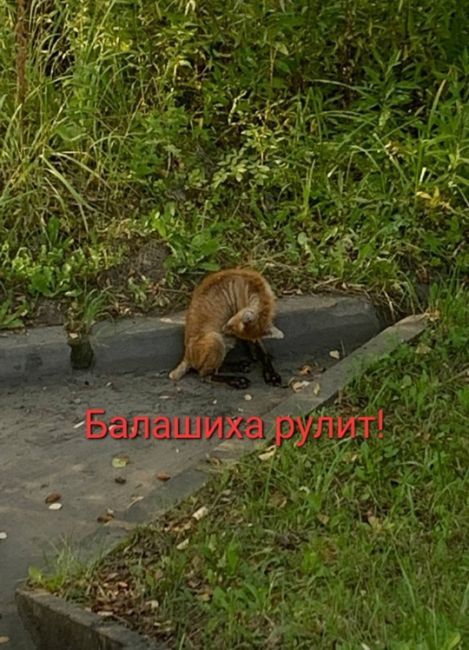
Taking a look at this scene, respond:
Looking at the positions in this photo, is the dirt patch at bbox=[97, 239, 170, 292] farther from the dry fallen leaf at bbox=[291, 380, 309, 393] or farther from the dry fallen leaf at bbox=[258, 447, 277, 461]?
the dry fallen leaf at bbox=[258, 447, 277, 461]

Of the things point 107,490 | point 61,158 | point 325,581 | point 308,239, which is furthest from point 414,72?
point 325,581

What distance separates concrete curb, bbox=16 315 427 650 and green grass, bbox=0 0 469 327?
85cm

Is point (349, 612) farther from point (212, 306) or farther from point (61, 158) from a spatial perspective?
point (61, 158)

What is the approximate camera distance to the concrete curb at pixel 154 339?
17.8ft

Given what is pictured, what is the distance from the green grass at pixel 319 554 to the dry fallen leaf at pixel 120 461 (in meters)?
0.70

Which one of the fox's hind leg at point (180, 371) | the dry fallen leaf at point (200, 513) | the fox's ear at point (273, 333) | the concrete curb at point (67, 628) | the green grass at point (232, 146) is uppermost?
the green grass at point (232, 146)

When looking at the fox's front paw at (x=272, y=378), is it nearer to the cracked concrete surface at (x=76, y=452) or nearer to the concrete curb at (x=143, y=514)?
the cracked concrete surface at (x=76, y=452)

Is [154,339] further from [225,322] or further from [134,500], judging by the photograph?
[134,500]

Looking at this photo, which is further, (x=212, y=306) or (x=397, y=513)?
(x=212, y=306)

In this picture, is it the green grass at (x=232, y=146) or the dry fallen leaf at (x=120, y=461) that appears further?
the green grass at (x=232, y=146)

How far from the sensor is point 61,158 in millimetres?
6258

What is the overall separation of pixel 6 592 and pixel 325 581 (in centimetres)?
110

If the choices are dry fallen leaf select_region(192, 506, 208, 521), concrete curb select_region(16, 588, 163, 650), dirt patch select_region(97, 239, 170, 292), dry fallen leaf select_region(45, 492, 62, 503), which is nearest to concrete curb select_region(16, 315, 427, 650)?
concrete curb select_region(16, 588, 163, 650)

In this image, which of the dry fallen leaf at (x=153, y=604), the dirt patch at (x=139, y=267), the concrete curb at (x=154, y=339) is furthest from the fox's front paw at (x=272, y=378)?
the dry fallen leaf at (x=153, y=604)
